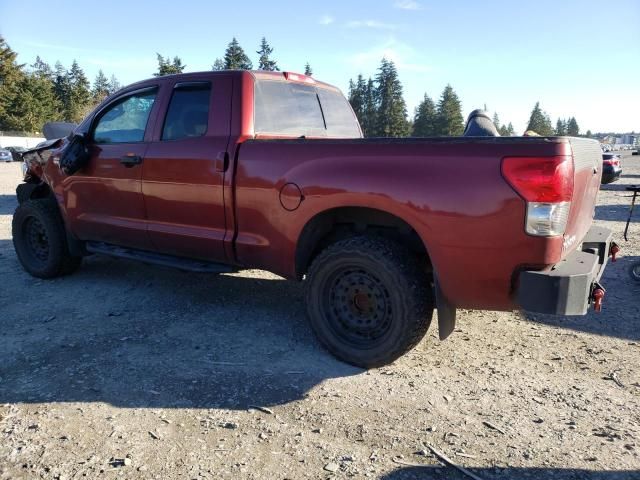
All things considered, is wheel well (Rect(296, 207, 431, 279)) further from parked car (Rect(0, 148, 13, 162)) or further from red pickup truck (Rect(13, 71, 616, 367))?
parked car (Rect(0, 148, 13, 162))

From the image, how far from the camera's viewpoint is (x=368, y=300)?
330cm

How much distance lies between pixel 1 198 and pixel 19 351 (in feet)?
36.9

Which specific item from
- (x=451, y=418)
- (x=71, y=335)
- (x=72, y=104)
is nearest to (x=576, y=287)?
(x=451, y=418)

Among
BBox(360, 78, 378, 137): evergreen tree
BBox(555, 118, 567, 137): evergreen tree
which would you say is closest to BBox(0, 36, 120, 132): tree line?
BBox(360, 78, 378, 137): evergreen tree

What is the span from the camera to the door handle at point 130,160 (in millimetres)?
4290

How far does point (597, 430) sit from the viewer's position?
2.60 meters

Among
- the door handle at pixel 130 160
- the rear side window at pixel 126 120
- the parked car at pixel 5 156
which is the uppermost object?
the rear side window at pixel 126 120

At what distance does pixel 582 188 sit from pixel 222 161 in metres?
2.48

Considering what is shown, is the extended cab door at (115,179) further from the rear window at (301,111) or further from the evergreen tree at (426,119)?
the evergreen tree at (426,119)

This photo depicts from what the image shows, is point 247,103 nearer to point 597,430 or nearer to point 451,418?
point 451,418

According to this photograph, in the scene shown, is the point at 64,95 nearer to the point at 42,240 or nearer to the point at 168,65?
the point at 168,65

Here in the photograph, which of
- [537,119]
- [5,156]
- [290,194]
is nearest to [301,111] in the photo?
[290,194]

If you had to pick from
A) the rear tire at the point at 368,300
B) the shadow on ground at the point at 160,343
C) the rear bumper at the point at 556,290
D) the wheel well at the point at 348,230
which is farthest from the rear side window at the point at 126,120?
the rear bumper at the point at 556,290

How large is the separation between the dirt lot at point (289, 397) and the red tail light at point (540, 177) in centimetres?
123
